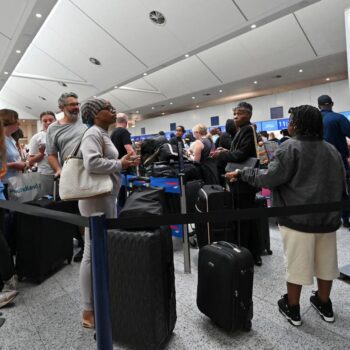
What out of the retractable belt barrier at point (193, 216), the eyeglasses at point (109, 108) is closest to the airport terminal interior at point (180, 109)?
the eyeglasses at point (109, 108)

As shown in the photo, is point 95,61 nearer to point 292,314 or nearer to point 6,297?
point 6,297

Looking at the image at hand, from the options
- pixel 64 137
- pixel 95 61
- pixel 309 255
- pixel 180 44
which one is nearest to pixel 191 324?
pixel 309 255

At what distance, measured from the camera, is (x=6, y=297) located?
→ 224 centimetres

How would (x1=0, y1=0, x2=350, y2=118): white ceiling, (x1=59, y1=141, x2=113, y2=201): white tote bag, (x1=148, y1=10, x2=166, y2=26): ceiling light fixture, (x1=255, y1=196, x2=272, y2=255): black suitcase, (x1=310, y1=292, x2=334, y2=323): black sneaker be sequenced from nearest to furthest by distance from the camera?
(x1=59, y1=141, x2=113, y2=201): white tote bag, (x1=310, y1=292, x2=334, y2=323): black sneaker, (x1=255, y1=196, x2=272, y2=255): black suitcase, (x1=0, y1=0, x2=350, y2=118): white ceiling, (x1=148, y1=10, x2=166, y2=26): ceiling light fixture

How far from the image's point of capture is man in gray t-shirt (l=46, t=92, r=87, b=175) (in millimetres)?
2581

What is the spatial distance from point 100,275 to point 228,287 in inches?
33.8

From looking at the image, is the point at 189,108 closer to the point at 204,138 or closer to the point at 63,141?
the point at 204,138

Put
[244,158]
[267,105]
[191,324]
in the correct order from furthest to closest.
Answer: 1. [267,105]
2. [244,158]
3. [191,324]

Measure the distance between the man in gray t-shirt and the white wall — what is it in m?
10.5

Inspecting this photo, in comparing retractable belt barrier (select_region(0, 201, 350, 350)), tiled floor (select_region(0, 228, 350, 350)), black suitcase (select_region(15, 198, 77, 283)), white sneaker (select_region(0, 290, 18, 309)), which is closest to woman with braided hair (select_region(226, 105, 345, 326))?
tiled floor (select_region(0, 228, 350, 350))

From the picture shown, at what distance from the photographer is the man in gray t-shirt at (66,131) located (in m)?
2.58

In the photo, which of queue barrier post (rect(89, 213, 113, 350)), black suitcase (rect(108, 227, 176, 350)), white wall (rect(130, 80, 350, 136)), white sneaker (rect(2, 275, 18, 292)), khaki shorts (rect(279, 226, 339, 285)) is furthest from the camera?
white wall (rect(130, 80, 350, 136))

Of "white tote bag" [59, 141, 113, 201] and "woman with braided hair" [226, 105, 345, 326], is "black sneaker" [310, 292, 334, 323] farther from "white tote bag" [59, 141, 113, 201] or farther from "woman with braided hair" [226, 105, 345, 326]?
"white tote bag" [59, 141, 113, 201]

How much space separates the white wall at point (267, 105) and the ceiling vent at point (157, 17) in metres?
6.91
